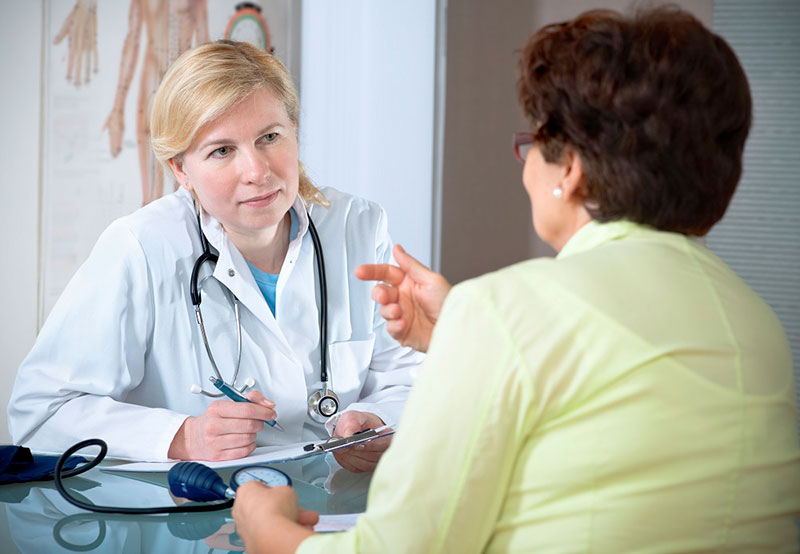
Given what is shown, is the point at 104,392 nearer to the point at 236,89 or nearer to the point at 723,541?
the point at 236,89

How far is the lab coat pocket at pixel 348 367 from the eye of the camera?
1.73 m

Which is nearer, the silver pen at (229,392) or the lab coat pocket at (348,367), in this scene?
the silver pen at (229,392)

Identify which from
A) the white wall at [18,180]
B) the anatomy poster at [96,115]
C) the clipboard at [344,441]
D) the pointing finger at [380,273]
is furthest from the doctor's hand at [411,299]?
the white wall at [18,180]

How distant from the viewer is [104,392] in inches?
58.7

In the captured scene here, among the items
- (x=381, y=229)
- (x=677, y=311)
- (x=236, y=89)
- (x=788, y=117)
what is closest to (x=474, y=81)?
(x=788, y=117)

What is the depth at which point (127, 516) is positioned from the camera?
3.56 ft

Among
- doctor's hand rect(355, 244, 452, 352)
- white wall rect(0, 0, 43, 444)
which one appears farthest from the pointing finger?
white wall rect(0, 0, 43, 444)

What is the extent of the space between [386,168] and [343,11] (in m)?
0.65

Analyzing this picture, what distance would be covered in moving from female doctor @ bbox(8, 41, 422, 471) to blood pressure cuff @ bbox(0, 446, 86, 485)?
0.40ft

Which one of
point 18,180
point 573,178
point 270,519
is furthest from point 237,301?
point 18,180

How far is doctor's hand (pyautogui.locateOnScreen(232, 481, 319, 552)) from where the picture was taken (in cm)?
82

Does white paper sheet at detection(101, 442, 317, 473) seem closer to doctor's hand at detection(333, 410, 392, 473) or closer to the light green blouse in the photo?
doctor's hand at detection(333, 410, 392, 473)

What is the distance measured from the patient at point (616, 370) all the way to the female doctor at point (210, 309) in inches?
26.2

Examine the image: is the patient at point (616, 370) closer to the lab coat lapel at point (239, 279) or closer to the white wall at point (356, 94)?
the lab coat lapel at point (239, 279)
